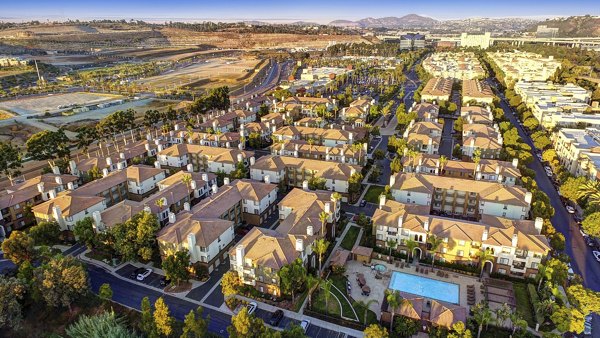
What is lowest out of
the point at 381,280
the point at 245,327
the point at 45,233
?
the point at 381,280

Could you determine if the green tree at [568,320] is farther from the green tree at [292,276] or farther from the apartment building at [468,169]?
the apartment building at [468,169]

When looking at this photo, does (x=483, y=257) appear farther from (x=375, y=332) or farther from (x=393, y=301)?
(x=375, y=332)

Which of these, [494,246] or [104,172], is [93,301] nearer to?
[104,172]

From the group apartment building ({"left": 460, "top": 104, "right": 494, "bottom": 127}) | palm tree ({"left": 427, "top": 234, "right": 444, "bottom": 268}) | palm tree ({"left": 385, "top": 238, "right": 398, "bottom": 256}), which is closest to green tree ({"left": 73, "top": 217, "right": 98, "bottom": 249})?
palm tree ({"left": 385, "top": 238, "right": 398, "bottom": 256})

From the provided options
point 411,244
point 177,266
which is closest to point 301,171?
point 411,244

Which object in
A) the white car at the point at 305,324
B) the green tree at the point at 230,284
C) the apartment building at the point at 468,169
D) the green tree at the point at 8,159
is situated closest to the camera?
the white car at the point at 305,324

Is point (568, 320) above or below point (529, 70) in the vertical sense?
below

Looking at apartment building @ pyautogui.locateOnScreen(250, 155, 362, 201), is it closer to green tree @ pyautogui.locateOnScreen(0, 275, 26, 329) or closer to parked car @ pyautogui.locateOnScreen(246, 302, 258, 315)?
A: parked car @ pyautogui.locateOnScreen(246, 302, 258, 315)

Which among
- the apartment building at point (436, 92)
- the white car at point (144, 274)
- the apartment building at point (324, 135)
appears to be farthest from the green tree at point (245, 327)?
the apartment building at point (436, 92)
